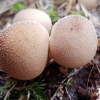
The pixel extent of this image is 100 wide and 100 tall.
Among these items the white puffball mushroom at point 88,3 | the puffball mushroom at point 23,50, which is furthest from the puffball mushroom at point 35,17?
the white puffball mushroom at point 88,3

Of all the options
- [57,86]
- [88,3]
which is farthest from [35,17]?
[88,3]

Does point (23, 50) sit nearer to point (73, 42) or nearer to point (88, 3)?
point (73, 42)

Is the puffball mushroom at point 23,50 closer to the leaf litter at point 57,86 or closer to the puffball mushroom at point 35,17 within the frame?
the leaf litter at point 57,86

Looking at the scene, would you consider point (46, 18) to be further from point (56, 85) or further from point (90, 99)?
point (90, 99)

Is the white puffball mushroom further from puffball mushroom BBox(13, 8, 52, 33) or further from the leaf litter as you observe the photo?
the leaf litter

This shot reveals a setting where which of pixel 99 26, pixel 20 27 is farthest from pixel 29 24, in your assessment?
pixel 99 26

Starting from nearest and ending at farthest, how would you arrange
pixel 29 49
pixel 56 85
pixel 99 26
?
pixel 29 49 → pixel 56 85 → pixel 99 26
